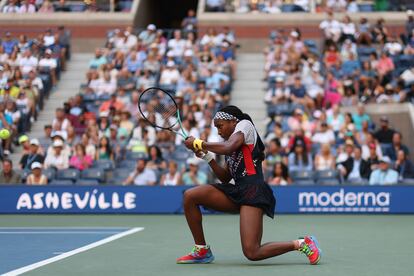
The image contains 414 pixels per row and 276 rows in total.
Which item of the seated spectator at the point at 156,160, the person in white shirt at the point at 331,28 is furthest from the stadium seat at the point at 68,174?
the person in white shirt at the point at 331,28

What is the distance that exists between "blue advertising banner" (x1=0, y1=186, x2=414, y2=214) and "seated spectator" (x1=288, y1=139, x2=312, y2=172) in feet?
4.82

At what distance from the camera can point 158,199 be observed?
18.1m

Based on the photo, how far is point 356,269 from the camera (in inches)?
352

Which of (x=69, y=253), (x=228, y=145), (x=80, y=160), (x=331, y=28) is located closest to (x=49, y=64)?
(x=80, y=160)

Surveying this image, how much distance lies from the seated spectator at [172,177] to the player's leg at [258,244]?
9310 millimetres

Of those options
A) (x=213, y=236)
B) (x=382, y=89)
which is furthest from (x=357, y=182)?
(x=213, y=236)

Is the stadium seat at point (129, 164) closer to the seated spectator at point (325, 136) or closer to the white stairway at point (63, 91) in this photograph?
the white stairway at point (63, 91)

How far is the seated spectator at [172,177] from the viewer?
18516 mm

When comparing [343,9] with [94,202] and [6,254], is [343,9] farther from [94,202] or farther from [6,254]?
[6,254]

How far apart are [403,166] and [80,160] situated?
21.7ft

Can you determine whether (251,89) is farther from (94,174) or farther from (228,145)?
(228,145)

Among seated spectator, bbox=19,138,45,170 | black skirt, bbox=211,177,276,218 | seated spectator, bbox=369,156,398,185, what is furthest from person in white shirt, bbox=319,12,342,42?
black skirt, bbox=211,177,276,218

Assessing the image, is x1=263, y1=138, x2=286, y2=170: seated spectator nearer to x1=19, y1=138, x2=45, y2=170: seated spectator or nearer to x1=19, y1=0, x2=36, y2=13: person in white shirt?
x1=19, y1=138, x2=45, y2=170: seated spectator

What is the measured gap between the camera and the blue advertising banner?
58.2ft
